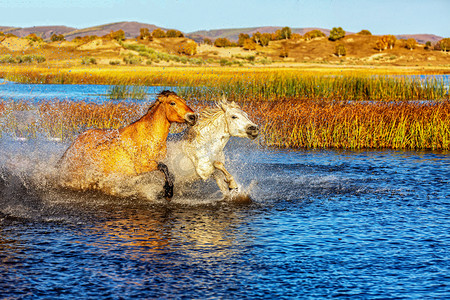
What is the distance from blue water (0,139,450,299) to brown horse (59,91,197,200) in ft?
1.64

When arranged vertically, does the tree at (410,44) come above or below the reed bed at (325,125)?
above

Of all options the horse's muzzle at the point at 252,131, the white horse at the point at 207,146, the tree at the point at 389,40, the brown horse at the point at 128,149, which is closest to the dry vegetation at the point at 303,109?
the brown horse at the point at 128,149

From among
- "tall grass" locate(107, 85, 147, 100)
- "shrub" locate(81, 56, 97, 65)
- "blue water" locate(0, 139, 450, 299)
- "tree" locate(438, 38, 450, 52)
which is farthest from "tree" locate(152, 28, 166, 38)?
"blue water" locate(0, 139, 450, 299)

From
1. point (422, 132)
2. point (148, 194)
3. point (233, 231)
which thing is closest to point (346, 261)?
point (233, 231)

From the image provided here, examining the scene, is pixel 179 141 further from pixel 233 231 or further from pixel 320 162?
pixel 320 162

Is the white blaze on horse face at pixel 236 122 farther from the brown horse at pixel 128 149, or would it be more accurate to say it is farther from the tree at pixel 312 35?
the tree at pixel 312 35

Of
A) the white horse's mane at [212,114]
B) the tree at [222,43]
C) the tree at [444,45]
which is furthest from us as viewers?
the tree at [222,43]

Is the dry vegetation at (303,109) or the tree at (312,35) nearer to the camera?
the dry vegetation at (303,109)

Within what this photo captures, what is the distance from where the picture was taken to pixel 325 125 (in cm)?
2123

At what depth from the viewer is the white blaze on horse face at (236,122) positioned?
10789 mm

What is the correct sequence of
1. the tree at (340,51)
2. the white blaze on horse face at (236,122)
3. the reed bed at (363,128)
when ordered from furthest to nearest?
the tree at (340,51) < the reed bed at (363,128) < the white blaze on horse face at (236,122)

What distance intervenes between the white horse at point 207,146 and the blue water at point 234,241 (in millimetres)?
681

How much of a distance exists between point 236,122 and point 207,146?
0.78 meters

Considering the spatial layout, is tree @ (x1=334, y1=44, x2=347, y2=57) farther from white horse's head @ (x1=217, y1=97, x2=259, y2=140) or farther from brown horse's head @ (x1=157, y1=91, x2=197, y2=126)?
brown horse's head @ (x1=157, y1=91, x2=197, y2=126)
